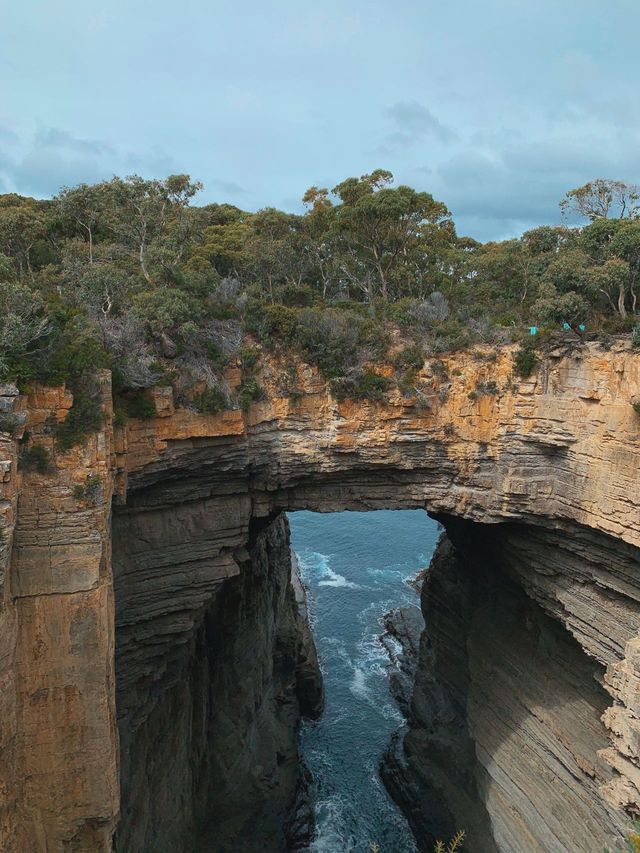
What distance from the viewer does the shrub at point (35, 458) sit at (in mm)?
11852

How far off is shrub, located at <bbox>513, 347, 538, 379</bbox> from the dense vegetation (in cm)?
12

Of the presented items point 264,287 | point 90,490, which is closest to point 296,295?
point 264,287

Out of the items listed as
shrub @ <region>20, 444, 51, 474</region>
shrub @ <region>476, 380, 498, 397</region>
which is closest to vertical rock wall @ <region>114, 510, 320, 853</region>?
shrub @ <region>20, 444, 51, 474</region>

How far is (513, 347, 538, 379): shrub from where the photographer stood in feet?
57.9

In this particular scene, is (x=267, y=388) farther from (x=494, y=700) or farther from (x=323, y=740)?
(x=323, y=740)

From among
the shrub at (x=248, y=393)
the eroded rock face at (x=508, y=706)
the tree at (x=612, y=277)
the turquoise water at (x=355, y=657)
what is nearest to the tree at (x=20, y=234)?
the shrub at (x=248, y=393)

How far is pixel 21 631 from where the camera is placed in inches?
451

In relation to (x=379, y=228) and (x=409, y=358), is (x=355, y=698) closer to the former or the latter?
(x=409, y=358)

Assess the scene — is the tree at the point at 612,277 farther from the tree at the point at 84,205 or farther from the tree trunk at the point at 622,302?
the tree at the point at 84,205

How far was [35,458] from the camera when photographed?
469 inches

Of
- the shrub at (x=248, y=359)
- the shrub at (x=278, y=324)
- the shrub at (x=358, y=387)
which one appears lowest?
the shrub at (x=358, y=387)

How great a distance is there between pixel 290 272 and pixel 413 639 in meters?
23.4

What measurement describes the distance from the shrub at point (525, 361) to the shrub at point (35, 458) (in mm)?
13074

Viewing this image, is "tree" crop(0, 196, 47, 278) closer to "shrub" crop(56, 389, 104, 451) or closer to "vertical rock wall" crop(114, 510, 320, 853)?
"shrub" crop(56, 389, 104, 451)
